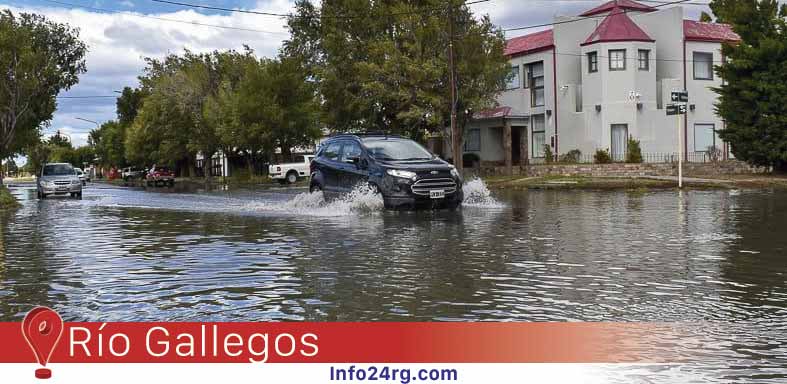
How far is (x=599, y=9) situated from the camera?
49.3 meters

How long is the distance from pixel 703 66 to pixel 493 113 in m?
11.7

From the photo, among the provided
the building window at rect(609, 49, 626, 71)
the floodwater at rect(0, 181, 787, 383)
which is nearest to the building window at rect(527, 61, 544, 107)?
the building window at rect(609, 49, 626, 71)

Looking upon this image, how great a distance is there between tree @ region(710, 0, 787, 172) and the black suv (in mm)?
22946

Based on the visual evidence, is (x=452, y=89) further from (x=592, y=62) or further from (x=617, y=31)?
(x=617, y=31)

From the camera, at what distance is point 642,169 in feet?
137

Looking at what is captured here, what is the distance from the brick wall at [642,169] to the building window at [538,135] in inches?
A: 210

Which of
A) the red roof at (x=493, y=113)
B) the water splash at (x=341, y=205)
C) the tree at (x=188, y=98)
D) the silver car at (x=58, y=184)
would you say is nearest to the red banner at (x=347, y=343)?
the water splash at (x=341, y=205)

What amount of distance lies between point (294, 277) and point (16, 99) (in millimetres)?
31857

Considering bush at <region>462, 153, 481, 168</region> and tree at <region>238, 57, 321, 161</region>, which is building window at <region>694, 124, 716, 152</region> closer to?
bush at <region>462, 153, 481, 168</region>

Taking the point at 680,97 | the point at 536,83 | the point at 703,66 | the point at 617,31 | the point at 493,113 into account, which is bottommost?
the point at 680,97

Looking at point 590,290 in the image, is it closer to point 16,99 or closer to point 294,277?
point 294,277

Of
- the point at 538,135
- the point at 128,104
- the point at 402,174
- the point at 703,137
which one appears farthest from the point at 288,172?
the point at 128,104

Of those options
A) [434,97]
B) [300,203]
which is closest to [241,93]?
[434,97]

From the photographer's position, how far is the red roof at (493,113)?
166ft
